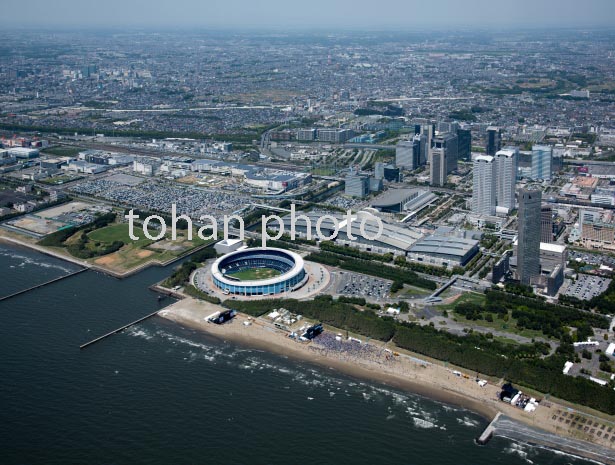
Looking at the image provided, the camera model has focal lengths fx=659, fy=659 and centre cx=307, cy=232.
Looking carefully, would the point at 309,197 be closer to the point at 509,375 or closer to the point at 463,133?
the point at 463,133

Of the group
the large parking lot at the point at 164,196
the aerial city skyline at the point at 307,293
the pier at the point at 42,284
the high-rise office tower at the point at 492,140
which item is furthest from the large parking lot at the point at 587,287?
the high-rise office tower at the point at 492,140

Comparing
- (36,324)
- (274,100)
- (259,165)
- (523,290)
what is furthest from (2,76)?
(523,290)

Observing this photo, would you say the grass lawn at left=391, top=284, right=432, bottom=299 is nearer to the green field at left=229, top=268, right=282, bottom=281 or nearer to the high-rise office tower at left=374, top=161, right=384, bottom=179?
the green field at left=229, top=268, right=282, bottom=281

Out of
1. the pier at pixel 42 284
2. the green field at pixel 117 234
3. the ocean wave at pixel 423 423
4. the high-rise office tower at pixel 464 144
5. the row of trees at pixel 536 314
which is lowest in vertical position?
the ocean wave at pixel 423 423

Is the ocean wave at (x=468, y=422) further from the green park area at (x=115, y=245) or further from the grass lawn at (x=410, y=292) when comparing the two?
the green park area at (x=115, y=245)

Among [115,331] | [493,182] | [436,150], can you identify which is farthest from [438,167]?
[115,331]

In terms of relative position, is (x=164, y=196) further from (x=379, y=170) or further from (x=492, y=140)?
(x=492, y=140)
